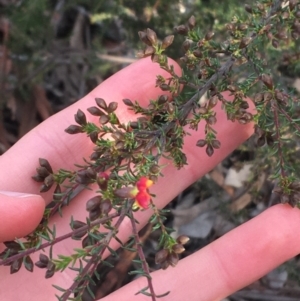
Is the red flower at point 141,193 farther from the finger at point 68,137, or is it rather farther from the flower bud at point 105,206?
the finger at point 68,137

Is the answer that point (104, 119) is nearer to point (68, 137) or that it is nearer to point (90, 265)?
point (90, 265)

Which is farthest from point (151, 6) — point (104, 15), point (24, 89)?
point (24, 89)

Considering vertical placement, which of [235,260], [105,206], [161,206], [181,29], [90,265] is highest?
[181,29]

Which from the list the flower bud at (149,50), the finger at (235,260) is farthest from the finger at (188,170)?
the flower bud at (149,50)

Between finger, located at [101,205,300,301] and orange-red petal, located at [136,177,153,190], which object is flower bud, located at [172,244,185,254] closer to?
orange-red petal, located at [136,177,153,190]

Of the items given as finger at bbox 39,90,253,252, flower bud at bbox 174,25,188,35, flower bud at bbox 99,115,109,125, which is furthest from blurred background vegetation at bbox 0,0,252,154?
flower bud at bbox 99,115,109,125

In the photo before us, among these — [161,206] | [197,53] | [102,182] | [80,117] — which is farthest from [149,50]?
[161,206]
